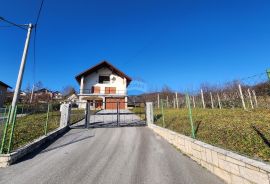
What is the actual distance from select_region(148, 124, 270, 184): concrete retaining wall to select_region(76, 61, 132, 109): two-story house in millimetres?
23191

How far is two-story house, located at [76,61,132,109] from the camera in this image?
28.6 meters

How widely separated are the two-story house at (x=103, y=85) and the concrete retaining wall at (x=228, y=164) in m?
23.2

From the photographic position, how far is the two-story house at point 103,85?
28.6 m

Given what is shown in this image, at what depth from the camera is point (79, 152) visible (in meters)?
6.04

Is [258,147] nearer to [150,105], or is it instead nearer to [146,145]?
[146,145]

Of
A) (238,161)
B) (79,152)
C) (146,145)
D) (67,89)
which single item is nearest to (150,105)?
(146,145)

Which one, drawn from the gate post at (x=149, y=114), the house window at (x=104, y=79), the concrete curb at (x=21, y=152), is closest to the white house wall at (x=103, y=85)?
the house window at (x=104, y=79)

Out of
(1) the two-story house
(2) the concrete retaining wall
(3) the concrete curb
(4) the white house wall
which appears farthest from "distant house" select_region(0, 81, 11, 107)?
(2) the concrete retaining wall

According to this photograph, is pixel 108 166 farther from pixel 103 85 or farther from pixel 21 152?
pixel 103 85

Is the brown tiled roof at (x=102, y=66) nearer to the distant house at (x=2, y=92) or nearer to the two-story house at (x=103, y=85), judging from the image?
the two-story house at (x=103, y=85)

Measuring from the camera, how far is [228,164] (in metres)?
3.62

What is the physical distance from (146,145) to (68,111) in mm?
6308

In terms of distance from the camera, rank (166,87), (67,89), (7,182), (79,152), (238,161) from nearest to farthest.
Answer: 1. (238,161)
2. (7,182)
3. (79,152)
4. (166,87)
5. (67,89)

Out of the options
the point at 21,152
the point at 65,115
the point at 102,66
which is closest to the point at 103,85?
the point at 102,66
